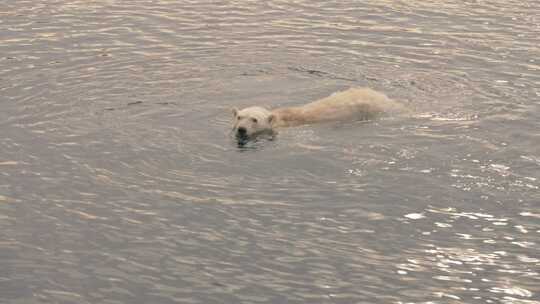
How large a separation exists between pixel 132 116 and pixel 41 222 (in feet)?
18.2

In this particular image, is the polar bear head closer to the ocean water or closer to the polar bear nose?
the polar bear nose

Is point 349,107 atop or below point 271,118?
atop

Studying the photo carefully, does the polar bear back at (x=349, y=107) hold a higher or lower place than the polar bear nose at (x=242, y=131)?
higher

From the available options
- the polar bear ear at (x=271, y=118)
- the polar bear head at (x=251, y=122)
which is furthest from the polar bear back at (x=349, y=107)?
the polar bear head at (x=251, y=122)

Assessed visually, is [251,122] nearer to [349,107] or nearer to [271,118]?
[271,118]

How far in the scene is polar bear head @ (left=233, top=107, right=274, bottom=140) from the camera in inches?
836

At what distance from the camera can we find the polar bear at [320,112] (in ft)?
70.5

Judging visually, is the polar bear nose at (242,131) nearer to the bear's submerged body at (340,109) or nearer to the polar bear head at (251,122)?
the polar bear head at (251,122)

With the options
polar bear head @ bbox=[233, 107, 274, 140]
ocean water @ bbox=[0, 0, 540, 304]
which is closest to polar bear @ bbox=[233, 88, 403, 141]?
polar bear head @ bbox=[233, 107, 274, 140]

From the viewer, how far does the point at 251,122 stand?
840 inches

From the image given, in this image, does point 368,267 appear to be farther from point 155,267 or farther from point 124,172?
point 124,172

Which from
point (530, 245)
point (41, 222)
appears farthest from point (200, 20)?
point (530, 245)

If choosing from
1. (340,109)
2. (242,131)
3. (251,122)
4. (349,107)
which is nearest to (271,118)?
(251,122)

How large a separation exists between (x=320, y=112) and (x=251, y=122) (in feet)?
5.37
